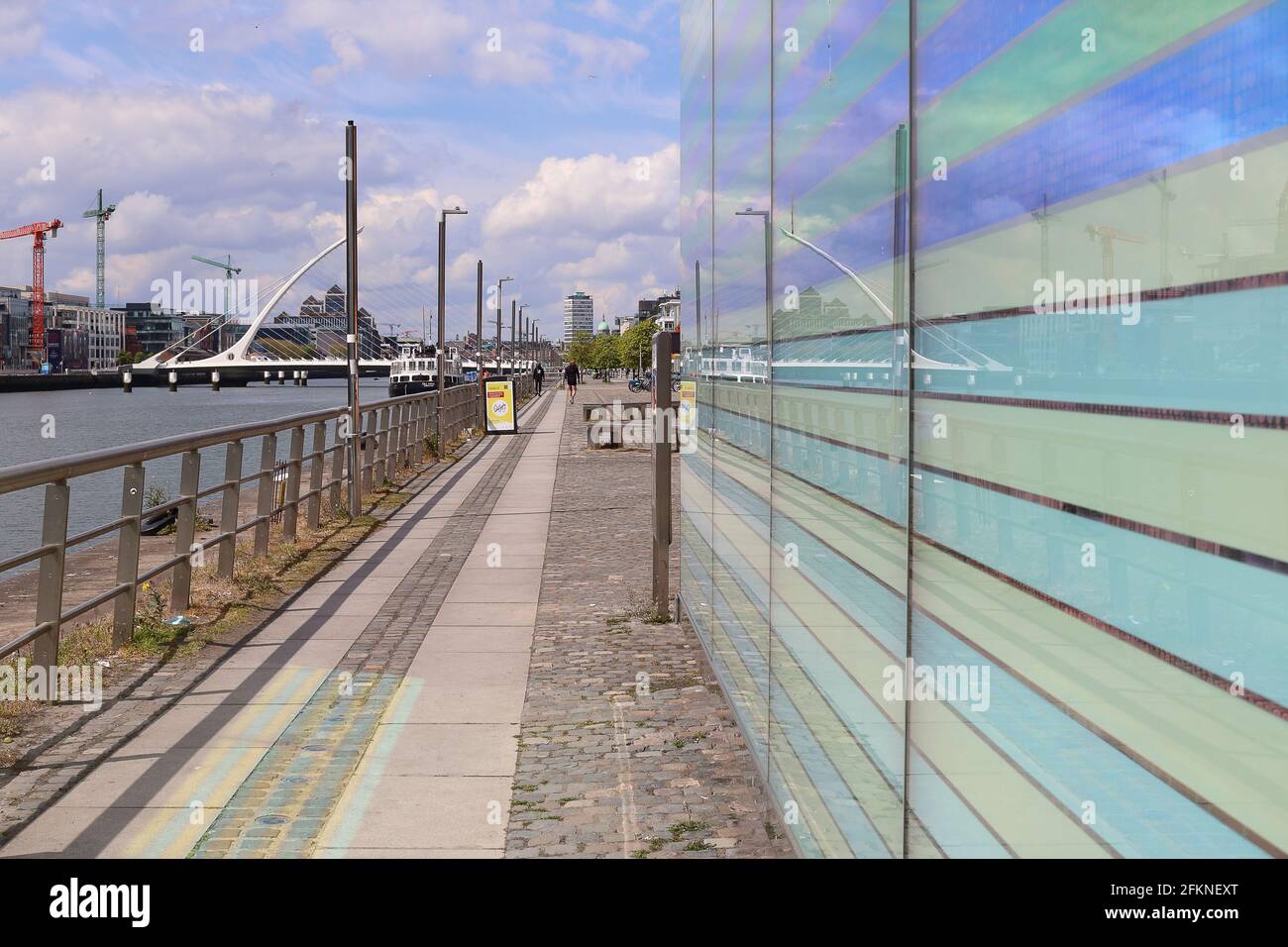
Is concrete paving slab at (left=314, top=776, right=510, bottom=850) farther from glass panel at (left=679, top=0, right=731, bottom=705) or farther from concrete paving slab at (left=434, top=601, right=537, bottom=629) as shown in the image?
concrete paving slab at (left=434, top=601, right=537, bottom=629)

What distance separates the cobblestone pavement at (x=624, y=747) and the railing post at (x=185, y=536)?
209 centimetres

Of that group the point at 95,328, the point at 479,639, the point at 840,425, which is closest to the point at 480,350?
the point at 479,639

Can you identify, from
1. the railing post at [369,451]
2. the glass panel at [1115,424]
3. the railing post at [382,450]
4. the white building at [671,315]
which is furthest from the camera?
the railing post at [382,450]

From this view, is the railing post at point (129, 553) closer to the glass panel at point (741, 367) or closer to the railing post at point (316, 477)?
the glass panel at point (741, 367)

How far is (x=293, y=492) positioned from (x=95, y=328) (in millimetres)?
194266

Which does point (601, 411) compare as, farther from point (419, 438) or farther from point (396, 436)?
point (396, 436)

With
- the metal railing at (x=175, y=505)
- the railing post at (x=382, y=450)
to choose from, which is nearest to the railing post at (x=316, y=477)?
the metal railing at (x=175, y=505)

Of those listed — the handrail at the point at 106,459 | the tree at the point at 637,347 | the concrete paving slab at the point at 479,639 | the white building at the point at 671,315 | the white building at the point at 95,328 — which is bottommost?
the concrete paving slab at the point at 479,639

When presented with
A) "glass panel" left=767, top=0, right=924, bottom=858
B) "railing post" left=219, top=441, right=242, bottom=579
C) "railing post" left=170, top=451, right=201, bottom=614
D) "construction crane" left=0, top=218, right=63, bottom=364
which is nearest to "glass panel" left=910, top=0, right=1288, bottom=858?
"glass panel" left=767, top=0, right=924, bottom=858

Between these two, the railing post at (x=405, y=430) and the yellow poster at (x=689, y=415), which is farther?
the railing post at (x=405, y=430)

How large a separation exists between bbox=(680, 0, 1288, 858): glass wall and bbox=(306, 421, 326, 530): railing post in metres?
9.39

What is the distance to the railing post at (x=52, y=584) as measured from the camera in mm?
6078
